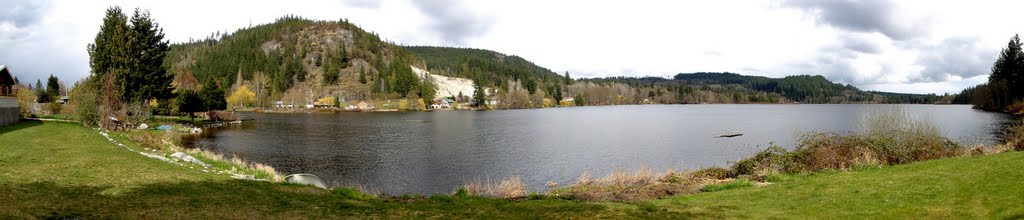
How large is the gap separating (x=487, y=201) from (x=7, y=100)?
167 ft

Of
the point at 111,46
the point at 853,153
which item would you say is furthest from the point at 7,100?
the point at 853,153

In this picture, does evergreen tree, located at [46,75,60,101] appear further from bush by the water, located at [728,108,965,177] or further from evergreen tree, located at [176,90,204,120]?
bush by the water, located at [728,108,965,177]

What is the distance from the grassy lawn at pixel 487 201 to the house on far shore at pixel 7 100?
32.3m

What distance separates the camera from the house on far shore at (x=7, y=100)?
43.3m

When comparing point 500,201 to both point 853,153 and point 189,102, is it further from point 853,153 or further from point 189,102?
point 189,102

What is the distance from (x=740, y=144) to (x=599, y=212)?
47431 mm

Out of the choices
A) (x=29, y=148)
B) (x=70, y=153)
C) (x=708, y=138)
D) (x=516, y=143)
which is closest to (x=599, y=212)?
(x=70, y=153)

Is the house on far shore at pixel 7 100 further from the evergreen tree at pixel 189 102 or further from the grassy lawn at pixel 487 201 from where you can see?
the grassy lawn at pixel 487 201

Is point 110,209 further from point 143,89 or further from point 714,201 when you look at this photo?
point 143,89

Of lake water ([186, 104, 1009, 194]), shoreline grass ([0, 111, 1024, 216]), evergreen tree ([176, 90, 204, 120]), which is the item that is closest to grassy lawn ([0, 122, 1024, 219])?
shoreline grass ([0, 111, 1024, 216])

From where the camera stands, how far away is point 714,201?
51.3 feet

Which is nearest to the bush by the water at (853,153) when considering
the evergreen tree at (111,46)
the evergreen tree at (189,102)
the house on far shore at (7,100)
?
the house on far shore at (7,100)

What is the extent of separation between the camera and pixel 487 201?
56.7 ft

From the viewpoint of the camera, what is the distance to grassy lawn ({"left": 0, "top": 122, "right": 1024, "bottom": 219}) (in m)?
12.6
